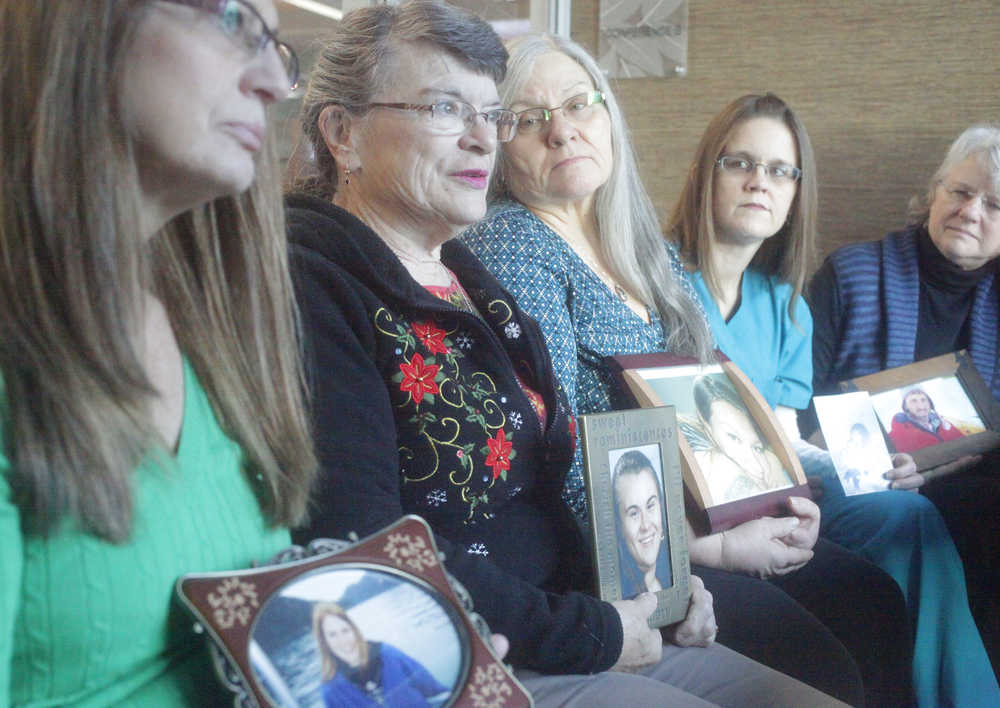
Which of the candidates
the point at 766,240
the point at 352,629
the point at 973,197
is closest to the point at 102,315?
the point at 352,629

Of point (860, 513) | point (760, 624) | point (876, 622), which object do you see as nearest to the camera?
point (760, 624)

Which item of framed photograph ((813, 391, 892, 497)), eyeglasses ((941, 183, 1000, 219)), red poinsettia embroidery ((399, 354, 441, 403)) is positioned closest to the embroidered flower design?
red poinsettia embroidery ((399, 354, 441, 403))

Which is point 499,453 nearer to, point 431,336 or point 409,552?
point 431,336

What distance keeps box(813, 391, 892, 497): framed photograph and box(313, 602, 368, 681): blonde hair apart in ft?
4.25

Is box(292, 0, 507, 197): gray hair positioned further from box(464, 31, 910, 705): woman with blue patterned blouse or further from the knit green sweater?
the knit green sweater

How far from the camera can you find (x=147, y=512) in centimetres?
75

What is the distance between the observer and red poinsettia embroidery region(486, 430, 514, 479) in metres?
1.17

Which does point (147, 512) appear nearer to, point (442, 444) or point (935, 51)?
point (442, 444)

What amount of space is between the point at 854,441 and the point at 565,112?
893 mm

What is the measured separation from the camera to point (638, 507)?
1221mm

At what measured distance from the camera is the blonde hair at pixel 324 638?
29.6 inches

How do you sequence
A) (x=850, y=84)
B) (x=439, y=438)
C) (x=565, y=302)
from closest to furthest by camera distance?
(x=439, y=438) < (x=565, y=302) < (x=850, y=84)

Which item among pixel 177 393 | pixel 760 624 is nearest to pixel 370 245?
pixel 177 393

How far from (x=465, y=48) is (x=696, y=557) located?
87cm
